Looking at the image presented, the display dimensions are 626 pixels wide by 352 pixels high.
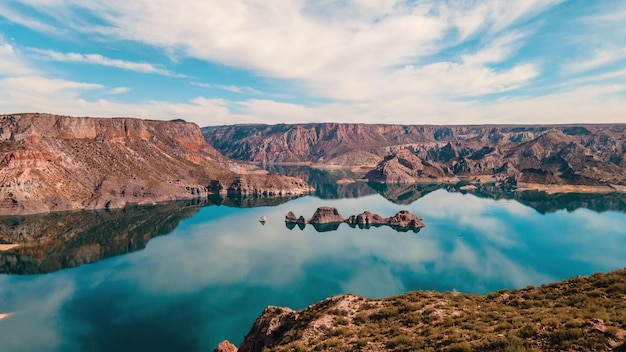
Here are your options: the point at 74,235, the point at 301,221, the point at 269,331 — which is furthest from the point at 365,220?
the point at 269,331

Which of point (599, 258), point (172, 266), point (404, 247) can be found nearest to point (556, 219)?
→ point (599, 258)

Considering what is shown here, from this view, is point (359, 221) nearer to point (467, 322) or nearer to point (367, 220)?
point (367, 220)

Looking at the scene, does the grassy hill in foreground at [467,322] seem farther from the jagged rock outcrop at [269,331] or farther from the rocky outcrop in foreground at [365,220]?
the rocky outcrop in foreground at [365,220]

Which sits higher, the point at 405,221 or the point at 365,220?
the point at 405,221

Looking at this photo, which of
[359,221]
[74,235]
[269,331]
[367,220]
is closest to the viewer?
[269,331]

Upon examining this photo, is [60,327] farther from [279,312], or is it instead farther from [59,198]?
[59,198]

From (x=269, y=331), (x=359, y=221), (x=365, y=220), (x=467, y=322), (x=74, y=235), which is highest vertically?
(x=467, y=322)

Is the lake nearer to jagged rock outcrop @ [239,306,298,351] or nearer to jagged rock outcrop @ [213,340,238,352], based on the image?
jagged rock outcrop @ [213,340,238,352]
